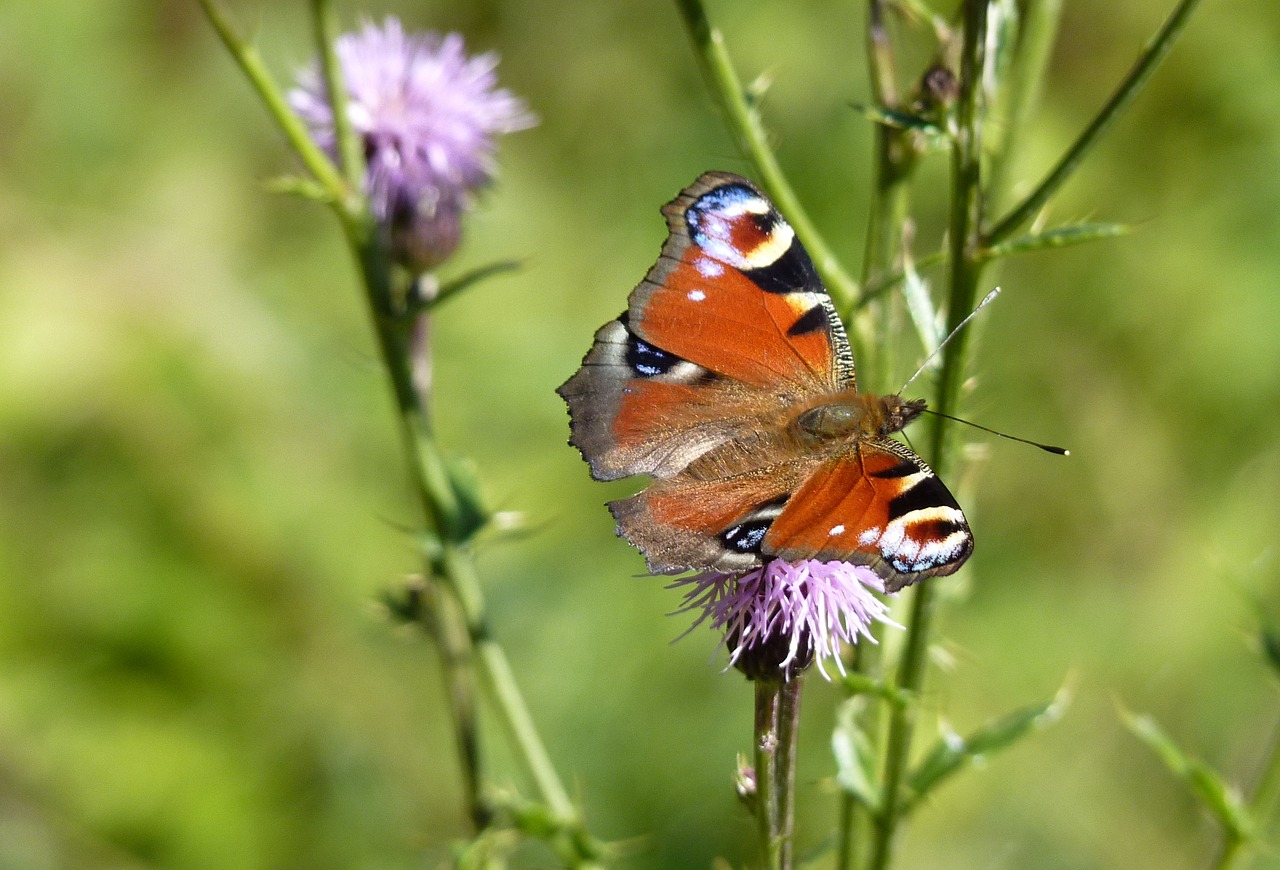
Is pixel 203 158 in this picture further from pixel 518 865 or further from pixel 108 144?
pixel 518 865

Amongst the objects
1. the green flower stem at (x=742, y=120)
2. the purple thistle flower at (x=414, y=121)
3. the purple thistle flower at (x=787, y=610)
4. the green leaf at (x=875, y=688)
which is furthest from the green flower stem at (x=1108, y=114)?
the purple thistle flower at (x=414, y=121)

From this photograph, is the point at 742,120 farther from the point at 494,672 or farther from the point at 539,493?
the point at 539,493

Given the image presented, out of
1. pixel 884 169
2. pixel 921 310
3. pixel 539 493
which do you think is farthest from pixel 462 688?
pixel 539 493

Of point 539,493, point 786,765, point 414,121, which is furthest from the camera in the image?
point 539,493

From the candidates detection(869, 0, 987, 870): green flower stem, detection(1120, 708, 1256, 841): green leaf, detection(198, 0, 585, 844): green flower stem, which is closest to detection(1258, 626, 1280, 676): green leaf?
detection(1120, 708, 1256, 841): green leaf

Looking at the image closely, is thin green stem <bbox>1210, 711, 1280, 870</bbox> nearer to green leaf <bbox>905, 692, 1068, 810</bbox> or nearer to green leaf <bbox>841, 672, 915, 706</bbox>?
green leaf <bbox>905, 692, 1068, 810</bbox>

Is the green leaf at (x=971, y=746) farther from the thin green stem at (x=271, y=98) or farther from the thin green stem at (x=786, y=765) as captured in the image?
the thin green stem at (x=271, y=98)
